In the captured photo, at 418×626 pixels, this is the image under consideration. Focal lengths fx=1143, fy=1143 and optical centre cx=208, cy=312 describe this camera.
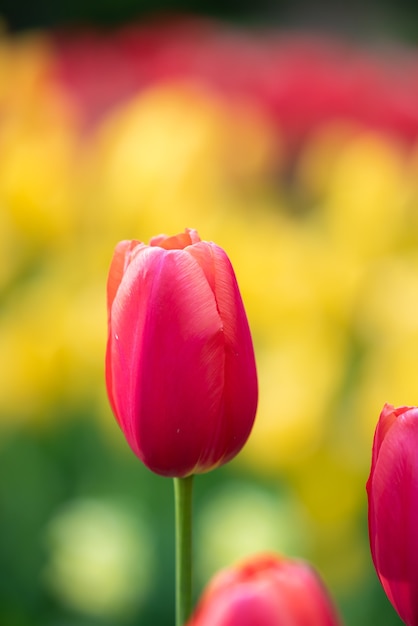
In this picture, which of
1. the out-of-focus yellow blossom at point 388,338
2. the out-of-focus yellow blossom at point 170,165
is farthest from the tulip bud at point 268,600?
the out-of-focus yellow blossom at point 170,165

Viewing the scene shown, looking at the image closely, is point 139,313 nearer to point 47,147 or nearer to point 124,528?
point 124,528

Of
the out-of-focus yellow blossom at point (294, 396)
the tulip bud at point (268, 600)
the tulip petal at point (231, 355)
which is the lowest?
the out-of-focus yellow blossom at point (294, 396)

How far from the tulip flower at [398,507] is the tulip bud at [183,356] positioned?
7 centimetres

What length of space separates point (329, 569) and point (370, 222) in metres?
0.50

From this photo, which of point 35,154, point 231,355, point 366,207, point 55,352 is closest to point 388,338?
point 366,207

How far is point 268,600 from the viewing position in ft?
1.15

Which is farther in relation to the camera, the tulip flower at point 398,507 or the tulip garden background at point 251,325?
the tulip garden background at point 251,325

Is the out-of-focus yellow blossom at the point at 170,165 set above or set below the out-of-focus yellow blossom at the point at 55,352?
above

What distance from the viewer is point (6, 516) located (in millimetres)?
1533

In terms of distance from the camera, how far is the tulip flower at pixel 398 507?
42 centimetres

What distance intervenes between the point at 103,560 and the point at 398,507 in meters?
0.88

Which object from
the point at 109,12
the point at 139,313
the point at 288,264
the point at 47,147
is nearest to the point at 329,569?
the point at 288,264

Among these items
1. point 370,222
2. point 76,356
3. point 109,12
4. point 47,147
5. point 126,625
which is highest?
point 109,12

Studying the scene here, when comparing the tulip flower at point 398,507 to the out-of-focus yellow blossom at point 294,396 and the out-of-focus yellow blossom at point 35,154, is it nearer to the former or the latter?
the out-of-focus yellow blossom at point 294,396
